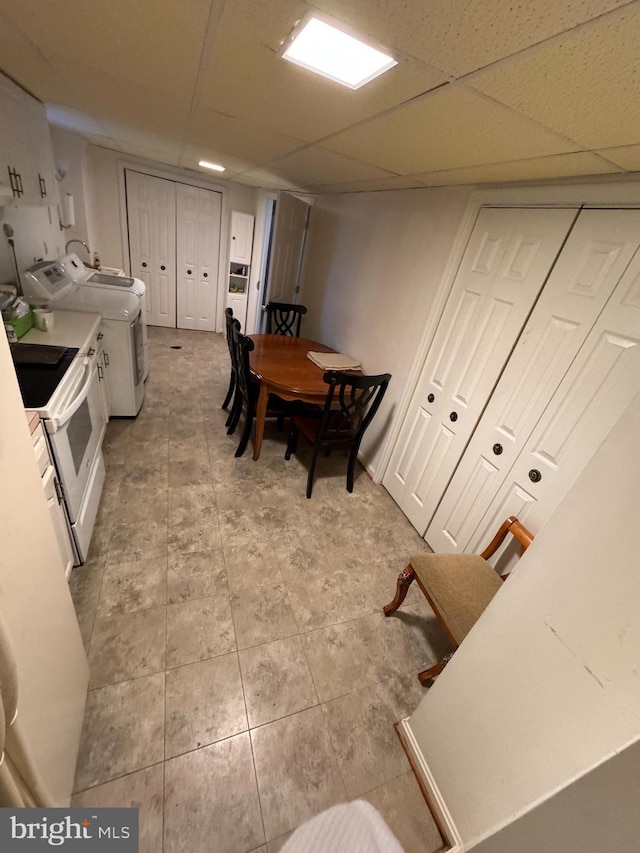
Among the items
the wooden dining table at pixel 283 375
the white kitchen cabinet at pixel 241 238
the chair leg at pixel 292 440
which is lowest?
the chair leg at pixel 292 440

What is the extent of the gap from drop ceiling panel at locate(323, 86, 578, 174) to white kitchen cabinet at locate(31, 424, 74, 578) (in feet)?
5.45

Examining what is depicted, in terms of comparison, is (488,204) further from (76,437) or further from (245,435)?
(76,437)

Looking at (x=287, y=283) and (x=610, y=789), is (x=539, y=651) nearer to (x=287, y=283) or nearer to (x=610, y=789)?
(x=610, y=789)

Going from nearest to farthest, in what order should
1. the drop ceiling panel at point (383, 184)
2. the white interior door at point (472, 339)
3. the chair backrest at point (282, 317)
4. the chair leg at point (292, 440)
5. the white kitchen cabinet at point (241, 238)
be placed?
the white interior door at point (472, 339) < the drop ceiling panel at point (383, 184) < the chair leg at point (292, 440) < the chair backrest at point (282, 317) < the white kitchen cabinet at point (241, 238)

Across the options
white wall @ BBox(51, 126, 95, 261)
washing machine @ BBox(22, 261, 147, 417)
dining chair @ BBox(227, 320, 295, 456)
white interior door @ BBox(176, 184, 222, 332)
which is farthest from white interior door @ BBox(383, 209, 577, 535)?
white interior door @ BBox(176, 184, 222, 332)

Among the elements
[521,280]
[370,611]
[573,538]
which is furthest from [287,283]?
[573,538]

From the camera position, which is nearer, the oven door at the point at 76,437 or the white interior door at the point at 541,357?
the white interior door at the point at 541,357

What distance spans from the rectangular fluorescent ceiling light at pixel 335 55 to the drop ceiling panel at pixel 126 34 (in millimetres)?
222

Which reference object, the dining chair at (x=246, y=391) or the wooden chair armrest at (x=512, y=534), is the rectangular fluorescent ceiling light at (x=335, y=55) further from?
the wooden chair armrest at (x=512, y=534)

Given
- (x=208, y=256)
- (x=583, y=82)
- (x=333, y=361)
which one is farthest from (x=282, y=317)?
(x=583, y=82)

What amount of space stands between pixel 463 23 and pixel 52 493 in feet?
6.02

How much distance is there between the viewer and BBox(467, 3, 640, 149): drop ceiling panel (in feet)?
1.83

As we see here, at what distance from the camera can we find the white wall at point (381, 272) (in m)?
2.11

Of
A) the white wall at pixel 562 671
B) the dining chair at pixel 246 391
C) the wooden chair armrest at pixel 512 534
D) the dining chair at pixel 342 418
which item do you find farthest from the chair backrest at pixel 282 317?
the white wall at pixel 562 671
